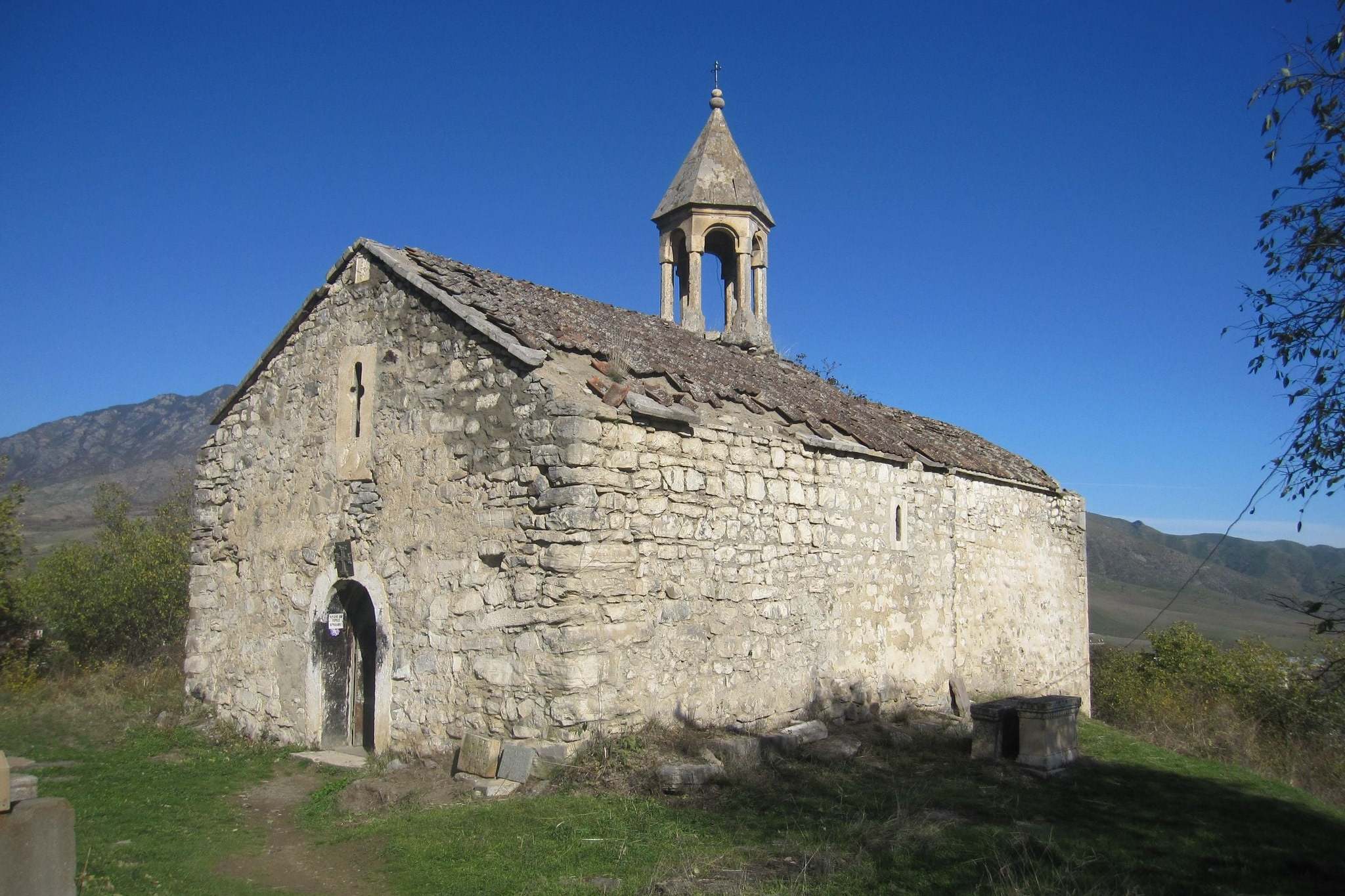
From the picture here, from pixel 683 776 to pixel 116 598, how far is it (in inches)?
560

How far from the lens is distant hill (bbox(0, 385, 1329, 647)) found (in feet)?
167

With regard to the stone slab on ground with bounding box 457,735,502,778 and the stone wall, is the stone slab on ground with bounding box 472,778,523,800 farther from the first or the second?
the stone wall

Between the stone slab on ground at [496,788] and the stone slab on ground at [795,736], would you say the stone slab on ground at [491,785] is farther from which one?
the stone slab on ground at [795,736]

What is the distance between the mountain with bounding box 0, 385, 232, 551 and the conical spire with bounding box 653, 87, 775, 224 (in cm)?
6107

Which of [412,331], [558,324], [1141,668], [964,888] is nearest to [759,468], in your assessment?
[558,324]

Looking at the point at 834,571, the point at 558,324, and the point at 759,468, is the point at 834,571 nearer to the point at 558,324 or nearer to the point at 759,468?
the point at 759,468

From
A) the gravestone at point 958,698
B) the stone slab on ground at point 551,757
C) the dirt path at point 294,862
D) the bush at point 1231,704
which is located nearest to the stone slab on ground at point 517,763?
the stone slab on ground at point 551,757

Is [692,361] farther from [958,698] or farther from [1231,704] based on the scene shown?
[1231,704]

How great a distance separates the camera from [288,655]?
10430mm

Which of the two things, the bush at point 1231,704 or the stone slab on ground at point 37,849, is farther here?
the bush at point 1231,704

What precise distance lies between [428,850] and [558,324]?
220 inches

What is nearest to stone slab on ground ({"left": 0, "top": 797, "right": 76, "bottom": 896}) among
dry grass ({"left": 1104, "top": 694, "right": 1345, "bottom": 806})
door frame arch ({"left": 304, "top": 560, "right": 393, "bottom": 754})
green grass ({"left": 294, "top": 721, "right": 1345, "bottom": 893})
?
green grass ({"left": 294, "top": 721, "right": 1345, "bottom": 893})

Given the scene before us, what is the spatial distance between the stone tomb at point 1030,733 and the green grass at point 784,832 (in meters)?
0.26

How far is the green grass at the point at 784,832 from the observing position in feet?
19.1
